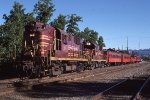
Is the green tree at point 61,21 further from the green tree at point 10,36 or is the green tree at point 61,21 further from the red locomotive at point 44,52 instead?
the red locomotive at point 44,52

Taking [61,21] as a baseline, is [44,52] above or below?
below

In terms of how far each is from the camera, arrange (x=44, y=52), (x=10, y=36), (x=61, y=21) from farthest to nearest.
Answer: (x=61, y=21), (x=10, y=36), (x=44, y=52)

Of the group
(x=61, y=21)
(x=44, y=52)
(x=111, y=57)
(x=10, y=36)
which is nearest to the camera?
(x=44, y=52)

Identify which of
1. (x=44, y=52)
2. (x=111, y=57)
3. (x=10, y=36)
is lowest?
(x=111, y=57)

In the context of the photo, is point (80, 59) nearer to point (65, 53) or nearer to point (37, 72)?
point (65, 53)

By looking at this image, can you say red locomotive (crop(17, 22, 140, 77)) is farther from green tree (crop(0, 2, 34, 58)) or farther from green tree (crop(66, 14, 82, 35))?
green tree (crop(66, 14, 82, 35))

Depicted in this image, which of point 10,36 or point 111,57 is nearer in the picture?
point 10,36

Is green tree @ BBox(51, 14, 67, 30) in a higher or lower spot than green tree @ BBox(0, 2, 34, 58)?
higher

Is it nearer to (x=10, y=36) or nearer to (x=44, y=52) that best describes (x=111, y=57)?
(x=10, y=36)

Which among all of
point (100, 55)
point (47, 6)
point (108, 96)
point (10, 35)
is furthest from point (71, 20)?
point (108, 96)

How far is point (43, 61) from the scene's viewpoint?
22891 millimetres

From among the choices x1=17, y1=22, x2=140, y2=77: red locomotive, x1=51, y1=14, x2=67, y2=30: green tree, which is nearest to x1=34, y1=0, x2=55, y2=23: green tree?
x1=51, y1=14, x2=67, y2=30: green tree

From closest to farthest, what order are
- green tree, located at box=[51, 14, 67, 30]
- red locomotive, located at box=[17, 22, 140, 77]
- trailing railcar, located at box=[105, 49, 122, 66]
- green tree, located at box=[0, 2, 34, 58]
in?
1. red locomotive, located at box=[17, 22, 140, 77]
2. green tree, located at box=[0, 2, 34, 58]
3. trailing railcar, located at box=[105, 49, 122, 66]
4. green tree, located at box=[51, 14, 67, 30]

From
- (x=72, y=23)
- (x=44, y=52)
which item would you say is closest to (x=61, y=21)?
(x=72, y=23)
